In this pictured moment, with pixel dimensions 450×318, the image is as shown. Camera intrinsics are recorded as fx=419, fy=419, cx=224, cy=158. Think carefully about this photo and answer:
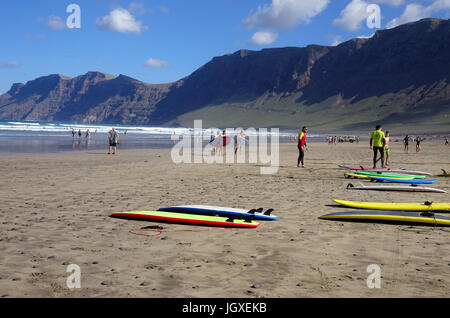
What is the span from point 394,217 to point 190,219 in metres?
3.40

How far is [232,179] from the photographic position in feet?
44.5

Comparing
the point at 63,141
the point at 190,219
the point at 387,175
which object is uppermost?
the point at 63,141

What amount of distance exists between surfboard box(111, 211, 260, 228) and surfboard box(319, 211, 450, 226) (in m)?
1.57

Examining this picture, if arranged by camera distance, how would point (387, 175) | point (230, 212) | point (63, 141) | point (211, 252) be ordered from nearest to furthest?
1. point (211, 252)
2. point (230, 212)
3. point (387, 175)
4. point (63, 141)

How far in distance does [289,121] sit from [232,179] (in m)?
155

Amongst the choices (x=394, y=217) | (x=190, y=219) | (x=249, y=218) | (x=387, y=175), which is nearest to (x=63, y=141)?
(x=387, y=175)

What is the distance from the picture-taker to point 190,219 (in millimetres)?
6992

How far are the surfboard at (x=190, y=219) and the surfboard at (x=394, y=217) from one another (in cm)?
157

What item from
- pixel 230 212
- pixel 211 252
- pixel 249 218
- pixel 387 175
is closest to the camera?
pixel 211 252

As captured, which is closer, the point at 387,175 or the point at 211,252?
the point at 211,252

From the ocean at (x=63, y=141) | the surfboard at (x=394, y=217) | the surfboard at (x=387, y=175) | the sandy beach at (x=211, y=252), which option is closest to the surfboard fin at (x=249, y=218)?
the sandy beach at (x=211, y=252)

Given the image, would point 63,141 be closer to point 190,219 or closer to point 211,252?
point 190,219

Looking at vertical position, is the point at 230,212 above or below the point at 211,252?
above

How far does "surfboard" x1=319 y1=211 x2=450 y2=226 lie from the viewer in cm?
686
